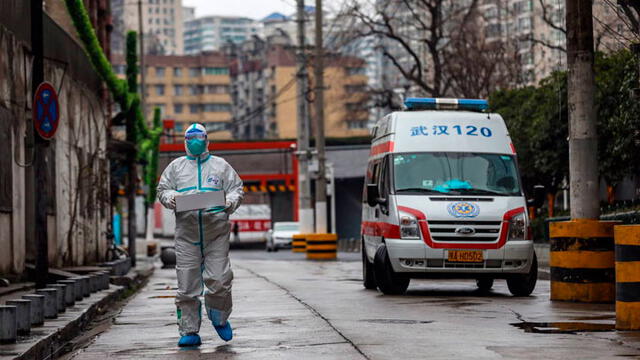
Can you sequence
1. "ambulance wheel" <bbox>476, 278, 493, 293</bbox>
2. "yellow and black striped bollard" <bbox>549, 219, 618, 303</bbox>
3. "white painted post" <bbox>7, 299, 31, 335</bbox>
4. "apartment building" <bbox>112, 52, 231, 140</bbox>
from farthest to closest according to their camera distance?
"apartment building" <bbox>112, 52, 231, 140</bbox> → "ambulance wheel" <bbox>476, 278, 493, 293</bbox> → "yellow and black striped bollard" <bbox>549, 219, 618, 303</bbox> → "white painted post" <bbox>7, 299, 31, 335</bbox>


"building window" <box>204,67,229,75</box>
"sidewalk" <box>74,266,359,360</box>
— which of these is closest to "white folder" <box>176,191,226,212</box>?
"sidewalk" <box>74,266,359,360</box>

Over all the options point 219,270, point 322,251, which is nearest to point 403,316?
point 219,270

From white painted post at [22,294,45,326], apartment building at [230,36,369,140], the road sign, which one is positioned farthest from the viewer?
apartment building at [230,36,369,140]

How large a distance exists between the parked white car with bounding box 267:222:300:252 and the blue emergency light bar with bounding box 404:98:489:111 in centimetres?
4138

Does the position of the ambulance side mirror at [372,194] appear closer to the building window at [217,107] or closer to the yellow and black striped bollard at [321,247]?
the yellow and black striped bollard at [321,247]

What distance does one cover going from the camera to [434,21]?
4788cm

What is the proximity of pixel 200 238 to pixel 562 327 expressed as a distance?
11.9ft

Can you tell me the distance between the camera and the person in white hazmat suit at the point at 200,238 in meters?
12.4

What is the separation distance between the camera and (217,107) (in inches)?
7121

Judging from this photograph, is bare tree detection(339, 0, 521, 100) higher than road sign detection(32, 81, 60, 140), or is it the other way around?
bare tree detection(339, 0, 521, 100)

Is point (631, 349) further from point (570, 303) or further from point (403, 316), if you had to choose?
point (570, 303)

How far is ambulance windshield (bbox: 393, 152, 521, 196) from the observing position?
1950cm

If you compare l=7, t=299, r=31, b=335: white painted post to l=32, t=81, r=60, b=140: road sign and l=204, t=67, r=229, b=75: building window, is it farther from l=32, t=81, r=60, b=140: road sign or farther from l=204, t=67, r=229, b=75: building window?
l=204, t=67, r=229, b=75: building window

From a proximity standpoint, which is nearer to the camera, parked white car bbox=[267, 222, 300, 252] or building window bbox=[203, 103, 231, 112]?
parked white car bbox=[267, 222, 300, 252]
